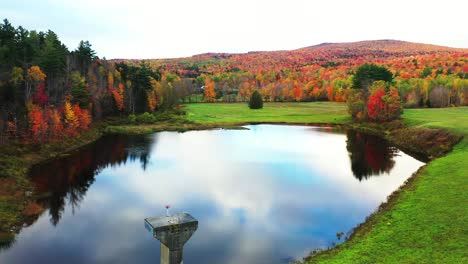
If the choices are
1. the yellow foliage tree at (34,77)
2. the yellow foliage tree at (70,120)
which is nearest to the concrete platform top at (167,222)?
the yellow foliage tree at (70,120)

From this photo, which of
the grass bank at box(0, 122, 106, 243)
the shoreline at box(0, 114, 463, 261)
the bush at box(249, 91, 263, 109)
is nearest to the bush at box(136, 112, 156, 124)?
the shoreline at box(0, 114, 463, 261)

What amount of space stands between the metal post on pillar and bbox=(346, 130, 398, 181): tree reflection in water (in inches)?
1331

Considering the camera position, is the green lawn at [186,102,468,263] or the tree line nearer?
the green lawn at [186,102,468,263]

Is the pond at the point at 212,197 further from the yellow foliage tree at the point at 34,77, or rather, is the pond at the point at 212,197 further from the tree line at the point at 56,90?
the yellow foliage tree at the point at 34,77

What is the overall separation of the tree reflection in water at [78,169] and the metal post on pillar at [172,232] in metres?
19.1

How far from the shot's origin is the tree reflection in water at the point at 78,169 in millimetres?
38250

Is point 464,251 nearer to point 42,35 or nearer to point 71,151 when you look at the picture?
point 71,151

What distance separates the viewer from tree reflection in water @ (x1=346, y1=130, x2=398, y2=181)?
50944 mm

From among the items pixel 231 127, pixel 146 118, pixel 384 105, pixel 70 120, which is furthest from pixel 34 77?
pixel 384 105

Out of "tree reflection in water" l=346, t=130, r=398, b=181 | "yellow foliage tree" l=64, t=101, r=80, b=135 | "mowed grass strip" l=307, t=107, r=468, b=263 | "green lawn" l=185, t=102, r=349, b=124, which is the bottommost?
"tree reflection in water" l=346, t=130, r=398, b=181

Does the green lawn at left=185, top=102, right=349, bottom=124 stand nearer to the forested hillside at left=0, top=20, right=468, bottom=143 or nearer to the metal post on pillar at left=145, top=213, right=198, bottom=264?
the forested hillside at left=0, top=20, right=468, bottom=143

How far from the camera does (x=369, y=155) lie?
62.0 m

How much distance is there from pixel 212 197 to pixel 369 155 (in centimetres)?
3271

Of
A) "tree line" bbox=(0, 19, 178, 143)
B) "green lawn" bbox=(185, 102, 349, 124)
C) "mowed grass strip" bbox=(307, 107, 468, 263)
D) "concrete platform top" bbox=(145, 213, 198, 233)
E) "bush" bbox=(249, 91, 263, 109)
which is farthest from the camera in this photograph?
"bush" bbox=(249, 91, 263, 109)
